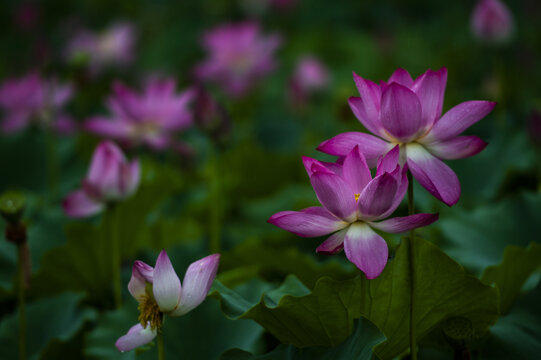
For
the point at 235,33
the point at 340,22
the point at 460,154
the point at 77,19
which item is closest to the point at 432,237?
the point at 460,154

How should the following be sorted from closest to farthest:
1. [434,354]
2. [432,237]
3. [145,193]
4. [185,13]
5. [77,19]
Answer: [434,354], [432,237], [145,193], [77,19], [185,13]

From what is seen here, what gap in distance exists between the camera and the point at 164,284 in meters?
0.62

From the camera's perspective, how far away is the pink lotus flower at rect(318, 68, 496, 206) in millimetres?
610

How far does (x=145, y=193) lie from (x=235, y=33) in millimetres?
972

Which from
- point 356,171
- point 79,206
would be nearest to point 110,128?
point 79,206

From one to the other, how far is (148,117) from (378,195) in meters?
0.91

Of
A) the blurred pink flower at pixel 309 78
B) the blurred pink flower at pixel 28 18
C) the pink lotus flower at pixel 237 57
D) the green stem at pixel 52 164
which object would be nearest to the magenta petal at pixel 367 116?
the green stem at pixel 52 164

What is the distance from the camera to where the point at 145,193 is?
4.16ft

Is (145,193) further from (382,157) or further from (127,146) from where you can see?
(382,157)

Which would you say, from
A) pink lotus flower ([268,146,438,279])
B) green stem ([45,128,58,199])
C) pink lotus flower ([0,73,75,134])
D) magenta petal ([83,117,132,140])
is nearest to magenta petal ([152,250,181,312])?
pink lotus flower ([268,146,438,279])

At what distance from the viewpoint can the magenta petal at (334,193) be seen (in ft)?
1.93

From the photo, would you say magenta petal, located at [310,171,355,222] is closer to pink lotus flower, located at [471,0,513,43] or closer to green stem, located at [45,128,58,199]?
pink lotus flower, located at [471,0,513,43]

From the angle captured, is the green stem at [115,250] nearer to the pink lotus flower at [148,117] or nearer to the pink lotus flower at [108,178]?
the pink lotus flower at [108,178]

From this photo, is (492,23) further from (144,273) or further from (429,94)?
(144,273)
